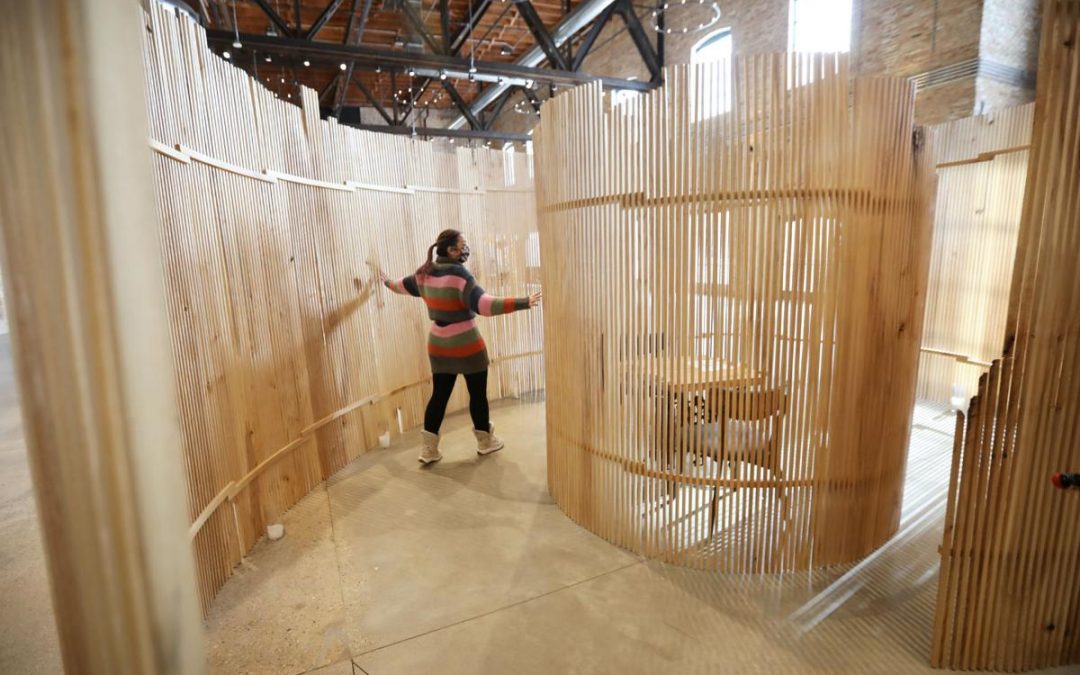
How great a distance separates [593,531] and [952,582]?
170cm

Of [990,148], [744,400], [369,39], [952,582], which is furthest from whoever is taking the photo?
[369,39]

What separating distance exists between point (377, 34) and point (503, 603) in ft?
37.4

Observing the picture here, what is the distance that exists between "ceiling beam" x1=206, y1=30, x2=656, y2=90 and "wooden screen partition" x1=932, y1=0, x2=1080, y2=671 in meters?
5.68

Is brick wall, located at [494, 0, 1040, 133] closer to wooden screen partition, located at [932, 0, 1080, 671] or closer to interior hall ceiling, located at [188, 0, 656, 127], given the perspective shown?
interior hall ceiling, located at [188, 0, 656, 127]

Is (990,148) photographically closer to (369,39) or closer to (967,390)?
(967,390)

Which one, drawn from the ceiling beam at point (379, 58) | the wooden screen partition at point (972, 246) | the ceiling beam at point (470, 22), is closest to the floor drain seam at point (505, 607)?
the wooden screen partition at point (972, 246)

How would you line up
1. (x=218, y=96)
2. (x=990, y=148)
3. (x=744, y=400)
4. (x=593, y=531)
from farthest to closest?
(x=990, y=148) < (x=593, y=531) < (x=218, y=96) < (x=744, y=400)

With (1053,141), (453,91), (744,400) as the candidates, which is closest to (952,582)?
(744,400)

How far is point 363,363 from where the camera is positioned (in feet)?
14.4

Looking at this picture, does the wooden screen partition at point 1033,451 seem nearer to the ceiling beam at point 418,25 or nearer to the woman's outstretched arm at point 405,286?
the woman's outstretched arm at point 405,286

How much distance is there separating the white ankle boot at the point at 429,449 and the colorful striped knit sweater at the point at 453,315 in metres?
0.51

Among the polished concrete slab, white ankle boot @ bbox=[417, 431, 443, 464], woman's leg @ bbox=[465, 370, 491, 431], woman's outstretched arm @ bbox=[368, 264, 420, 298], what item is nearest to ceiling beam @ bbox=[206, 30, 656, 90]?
woman's outstretched arm @ bbox=[368, 264, 420, 298]

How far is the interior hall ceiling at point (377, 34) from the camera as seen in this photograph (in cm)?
694

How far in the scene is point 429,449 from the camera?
4180 millimetres
